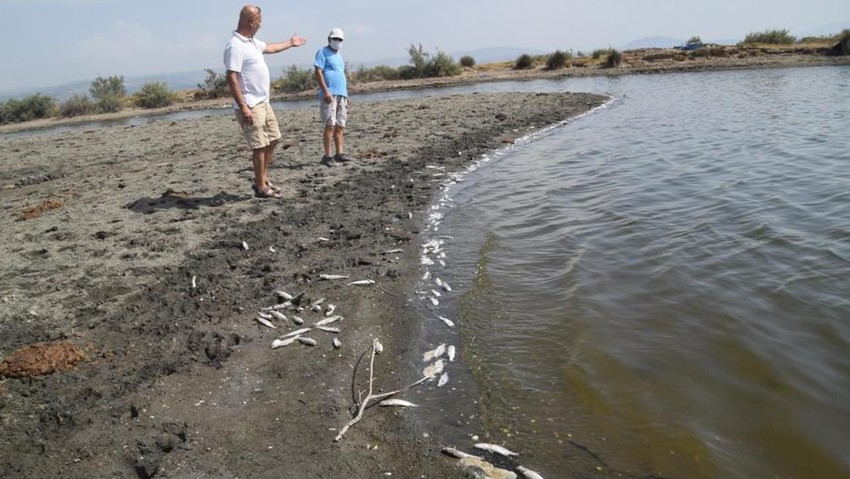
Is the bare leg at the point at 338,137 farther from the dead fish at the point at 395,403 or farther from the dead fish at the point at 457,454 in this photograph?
the dead fish at the point at 457,454

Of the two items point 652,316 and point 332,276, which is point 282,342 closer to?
point 332,276

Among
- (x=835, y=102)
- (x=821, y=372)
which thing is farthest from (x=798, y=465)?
(x=835, y=102)

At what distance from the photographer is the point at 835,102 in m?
19.5

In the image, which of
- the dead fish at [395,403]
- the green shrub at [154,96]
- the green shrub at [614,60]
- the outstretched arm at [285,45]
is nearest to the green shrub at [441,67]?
the green shrub at [614,60]

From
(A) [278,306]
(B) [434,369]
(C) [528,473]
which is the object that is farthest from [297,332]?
(C) [528,473]

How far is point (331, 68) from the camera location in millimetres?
11484

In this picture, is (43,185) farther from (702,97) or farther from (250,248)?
(702,97)

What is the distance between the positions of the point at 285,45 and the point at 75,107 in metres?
45.6

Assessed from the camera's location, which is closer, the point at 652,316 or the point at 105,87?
the point at 652,316

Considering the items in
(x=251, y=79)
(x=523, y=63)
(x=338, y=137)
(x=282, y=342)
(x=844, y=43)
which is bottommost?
(x=282, y=342)

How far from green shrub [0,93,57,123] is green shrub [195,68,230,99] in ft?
39.8

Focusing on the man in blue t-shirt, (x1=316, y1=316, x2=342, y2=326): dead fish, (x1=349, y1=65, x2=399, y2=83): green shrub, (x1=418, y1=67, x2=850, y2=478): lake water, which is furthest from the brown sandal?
(x1=349, y1=65, x2=399, y2=83): green shrub

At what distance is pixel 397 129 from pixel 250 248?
11.8 m

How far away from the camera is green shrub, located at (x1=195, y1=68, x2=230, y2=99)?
168 feet
